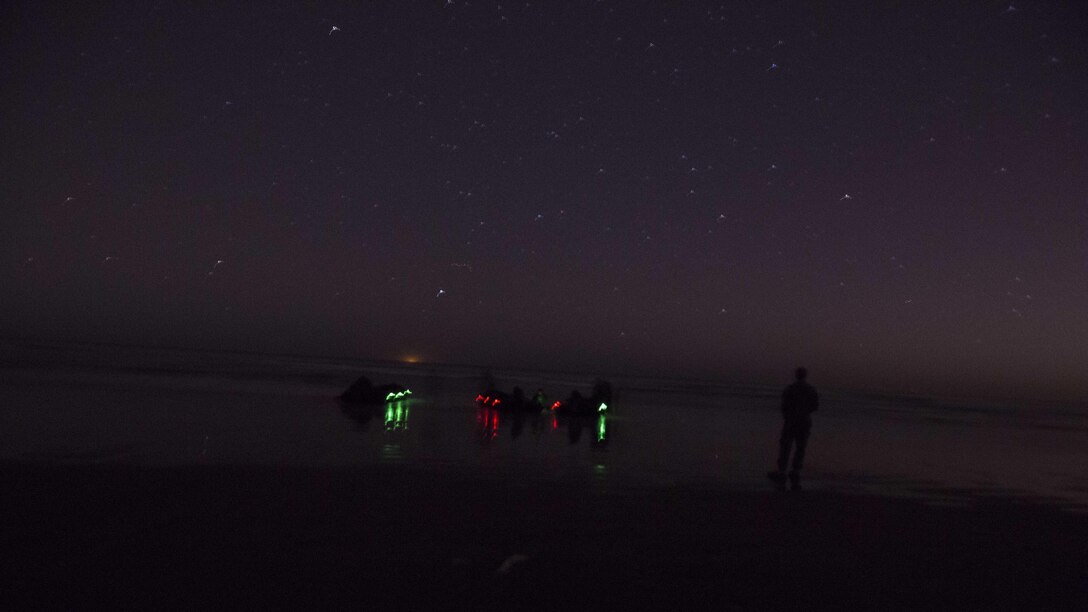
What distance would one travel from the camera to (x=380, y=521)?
25.9ft

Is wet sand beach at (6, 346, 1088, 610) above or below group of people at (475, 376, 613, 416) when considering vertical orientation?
above

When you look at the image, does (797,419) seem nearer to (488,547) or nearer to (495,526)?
(495,526)

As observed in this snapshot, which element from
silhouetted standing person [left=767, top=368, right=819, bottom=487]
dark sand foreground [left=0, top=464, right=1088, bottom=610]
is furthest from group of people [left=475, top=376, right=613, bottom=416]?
dark sand foreground [left=0, top=464, right=1088, bottom=610]

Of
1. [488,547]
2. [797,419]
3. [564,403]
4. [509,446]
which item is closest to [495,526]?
[488,547]

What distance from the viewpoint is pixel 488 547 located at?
23.0ft

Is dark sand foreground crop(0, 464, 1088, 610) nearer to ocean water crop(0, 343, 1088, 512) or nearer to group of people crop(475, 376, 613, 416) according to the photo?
ocean water crop(0, 343, 1088, 512)

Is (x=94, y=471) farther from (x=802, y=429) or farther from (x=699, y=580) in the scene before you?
(x=802, y=429)

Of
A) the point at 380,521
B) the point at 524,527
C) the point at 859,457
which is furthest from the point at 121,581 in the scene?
the point at 859,457

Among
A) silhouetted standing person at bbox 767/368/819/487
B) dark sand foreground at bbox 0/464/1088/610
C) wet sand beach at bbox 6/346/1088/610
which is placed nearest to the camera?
dark sand foreground at bbox 0/464/1088/610

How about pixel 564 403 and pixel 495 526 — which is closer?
pixel 495 526

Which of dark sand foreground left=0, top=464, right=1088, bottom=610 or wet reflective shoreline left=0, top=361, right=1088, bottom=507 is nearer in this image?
dark sand foreground left=0, top=464, right=1088, bottom=610

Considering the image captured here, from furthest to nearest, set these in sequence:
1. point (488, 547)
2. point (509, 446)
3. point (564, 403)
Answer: point (564, 403) < point (509, 446) < point (488, 547)

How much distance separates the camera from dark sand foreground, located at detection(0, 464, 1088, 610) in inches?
223

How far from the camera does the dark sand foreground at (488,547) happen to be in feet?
18.6
